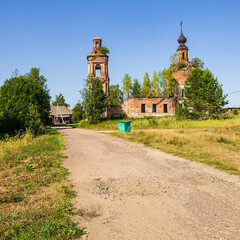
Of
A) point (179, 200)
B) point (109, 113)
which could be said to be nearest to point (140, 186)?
point (179, 200)

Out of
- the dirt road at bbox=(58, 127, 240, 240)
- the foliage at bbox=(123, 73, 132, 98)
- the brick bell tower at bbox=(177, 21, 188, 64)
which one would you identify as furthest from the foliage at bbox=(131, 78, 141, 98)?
the dirt road at bbox=(58, 127, 240, 240)

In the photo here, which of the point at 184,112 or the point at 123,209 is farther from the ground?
the point at 184,112

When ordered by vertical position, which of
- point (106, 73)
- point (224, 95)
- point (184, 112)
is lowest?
point (184, 112)

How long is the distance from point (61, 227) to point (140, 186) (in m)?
2.36

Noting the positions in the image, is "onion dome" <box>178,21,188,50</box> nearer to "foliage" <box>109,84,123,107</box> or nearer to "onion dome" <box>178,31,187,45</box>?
"onion dome" <box>178,31,187,45</box>

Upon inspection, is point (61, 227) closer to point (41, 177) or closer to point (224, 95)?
point (41, 177)

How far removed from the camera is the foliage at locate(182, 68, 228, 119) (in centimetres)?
2770

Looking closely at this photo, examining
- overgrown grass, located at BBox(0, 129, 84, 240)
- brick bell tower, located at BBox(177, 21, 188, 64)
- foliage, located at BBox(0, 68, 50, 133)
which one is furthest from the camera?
brick bell tower, located at BBox(177, 21, 188, 64)

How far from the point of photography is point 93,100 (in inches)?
1325

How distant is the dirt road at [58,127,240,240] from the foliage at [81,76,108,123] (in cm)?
2634

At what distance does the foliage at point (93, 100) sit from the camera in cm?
3350

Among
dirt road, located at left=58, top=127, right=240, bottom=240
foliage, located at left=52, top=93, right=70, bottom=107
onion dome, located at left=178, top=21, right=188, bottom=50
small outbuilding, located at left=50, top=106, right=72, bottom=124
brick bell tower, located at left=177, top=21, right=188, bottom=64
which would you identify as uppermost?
onion dome, located at left=178, top=21, right=188, bottom=50

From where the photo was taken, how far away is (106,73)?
125 feet

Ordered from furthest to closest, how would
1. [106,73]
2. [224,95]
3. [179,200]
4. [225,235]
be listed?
[106,73] → [224,95] → [179,200] → [225,235]
